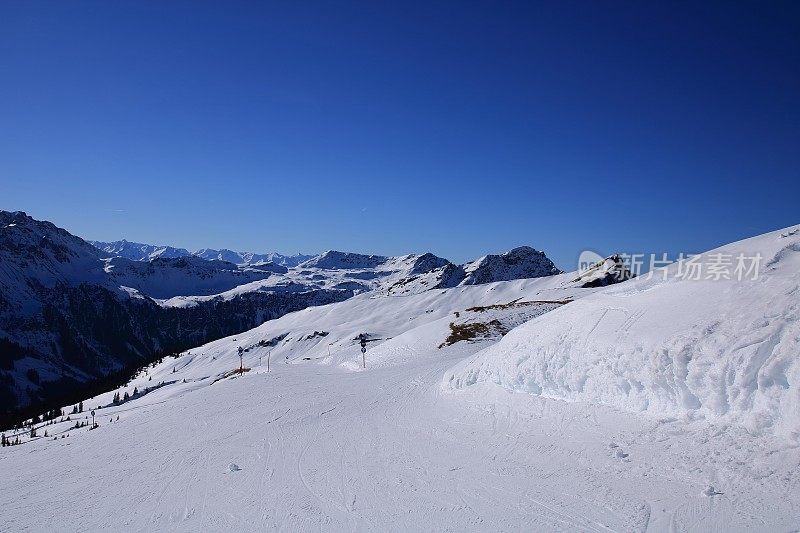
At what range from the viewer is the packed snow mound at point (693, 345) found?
7570 mm

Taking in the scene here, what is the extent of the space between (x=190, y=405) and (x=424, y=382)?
11614mm

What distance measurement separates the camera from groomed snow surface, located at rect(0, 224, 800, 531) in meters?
6.89

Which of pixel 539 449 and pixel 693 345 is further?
pixel 539 449

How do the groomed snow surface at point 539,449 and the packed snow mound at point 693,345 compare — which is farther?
the packed snow mound at point 693,345

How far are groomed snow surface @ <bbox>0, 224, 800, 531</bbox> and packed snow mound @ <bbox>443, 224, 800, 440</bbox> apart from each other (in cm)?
4

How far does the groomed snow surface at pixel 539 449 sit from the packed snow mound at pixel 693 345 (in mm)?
39

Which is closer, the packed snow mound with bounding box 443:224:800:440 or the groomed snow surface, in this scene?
the groomed snow surface

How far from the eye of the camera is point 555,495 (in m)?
7.38

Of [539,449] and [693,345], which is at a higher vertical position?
[693,345]

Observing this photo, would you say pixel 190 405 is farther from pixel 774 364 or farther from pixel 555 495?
pixel 774 364

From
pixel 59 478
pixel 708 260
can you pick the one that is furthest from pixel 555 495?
pixel 59 478

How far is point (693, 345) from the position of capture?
883 centimetres

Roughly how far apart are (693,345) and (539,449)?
12.2 ft

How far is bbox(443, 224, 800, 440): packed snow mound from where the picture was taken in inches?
298
